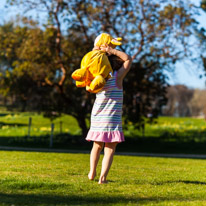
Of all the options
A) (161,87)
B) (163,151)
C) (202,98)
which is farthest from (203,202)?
(202,98)

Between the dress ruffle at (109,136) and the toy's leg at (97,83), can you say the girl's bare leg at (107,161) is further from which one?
the toy's leg at (97,83)

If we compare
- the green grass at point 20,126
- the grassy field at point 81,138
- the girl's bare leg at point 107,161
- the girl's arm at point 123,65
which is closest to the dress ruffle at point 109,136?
the girl's bare leg at point 107,161

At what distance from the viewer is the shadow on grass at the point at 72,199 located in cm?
405

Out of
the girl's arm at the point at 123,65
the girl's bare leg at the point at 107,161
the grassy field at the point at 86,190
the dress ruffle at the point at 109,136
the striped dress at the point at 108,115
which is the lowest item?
the grassy field at the point at 86,190

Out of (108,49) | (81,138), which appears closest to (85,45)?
(81,138)

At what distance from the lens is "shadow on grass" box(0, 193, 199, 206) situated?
405cm

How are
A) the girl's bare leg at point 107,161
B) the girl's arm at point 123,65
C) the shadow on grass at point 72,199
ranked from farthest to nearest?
the girl's arm at point 123,65, the girl's bare leg at point 107,161, the shadow on grass at point 72,199

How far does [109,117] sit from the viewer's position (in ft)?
18.3

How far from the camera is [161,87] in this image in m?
21.3

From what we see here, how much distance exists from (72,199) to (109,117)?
1545 millimetres

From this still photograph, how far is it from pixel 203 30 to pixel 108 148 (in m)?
15.4

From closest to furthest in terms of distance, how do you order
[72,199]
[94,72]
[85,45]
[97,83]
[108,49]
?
[72,199]
[97,83]
[94,72]
[108,49]
[85,45]

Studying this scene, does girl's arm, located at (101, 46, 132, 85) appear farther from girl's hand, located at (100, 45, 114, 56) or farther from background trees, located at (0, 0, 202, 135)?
background trees, located at (0, 0, 202, 135)

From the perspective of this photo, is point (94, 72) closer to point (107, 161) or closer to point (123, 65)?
point (123, 65)
